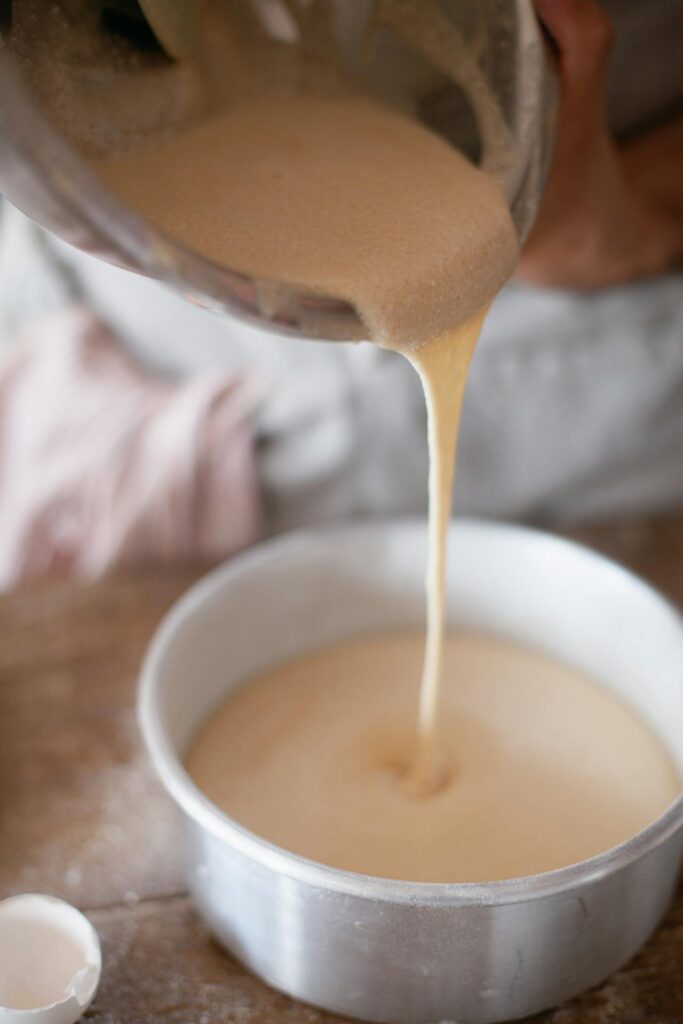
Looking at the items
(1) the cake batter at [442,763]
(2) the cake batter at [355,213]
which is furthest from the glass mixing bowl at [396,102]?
(1) the cake batter at [442,763]

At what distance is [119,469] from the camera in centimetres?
93

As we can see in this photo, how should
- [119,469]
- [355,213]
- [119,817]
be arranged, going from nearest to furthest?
[355,213], [119,817], [119,469]

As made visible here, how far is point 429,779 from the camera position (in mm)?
686

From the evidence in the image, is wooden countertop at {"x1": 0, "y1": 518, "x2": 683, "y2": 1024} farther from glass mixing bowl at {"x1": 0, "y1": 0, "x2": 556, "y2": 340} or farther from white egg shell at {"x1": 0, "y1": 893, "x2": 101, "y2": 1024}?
glass mixing bowl at {"x1": 0, "y1": 0, "x2": 556, "y2": 340}

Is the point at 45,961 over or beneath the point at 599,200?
beneath

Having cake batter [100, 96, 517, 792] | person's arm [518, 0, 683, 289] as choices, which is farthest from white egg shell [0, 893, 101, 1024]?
person's arm [518, 0, 683, 289]

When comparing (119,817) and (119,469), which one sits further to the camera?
(119,469)

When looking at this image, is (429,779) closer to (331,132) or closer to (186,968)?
(186,968)

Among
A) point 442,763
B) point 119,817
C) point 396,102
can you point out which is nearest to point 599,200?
point 396,102

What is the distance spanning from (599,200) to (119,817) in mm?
502

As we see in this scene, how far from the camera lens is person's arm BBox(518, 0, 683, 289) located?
2.24 ft

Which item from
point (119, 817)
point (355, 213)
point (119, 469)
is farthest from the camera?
point (119, 469)

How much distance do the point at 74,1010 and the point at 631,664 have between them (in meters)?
0.38

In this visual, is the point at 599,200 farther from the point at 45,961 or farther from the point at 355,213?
the point at 45,961
